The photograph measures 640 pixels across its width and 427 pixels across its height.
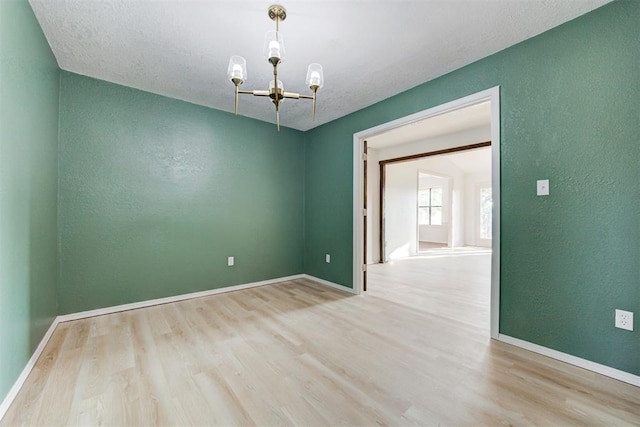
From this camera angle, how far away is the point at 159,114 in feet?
9.89

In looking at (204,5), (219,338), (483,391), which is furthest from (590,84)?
(219,338)

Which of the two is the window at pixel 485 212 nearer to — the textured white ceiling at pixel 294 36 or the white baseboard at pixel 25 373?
the textured white ceiling at pixel 294 36

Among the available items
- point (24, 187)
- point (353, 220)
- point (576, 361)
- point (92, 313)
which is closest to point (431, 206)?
point (353, 220)

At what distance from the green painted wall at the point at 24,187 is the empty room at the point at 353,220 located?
0.08 feet

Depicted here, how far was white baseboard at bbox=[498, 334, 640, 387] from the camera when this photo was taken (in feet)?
5.31

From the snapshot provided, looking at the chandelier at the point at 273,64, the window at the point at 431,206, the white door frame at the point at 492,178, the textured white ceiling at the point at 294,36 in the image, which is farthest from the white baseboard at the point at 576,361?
the window at the point at 431,206

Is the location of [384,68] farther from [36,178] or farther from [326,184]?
Result: [36,178]

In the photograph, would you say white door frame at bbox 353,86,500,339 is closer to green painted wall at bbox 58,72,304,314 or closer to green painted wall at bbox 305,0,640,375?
green painted wall at bbox 305,0,640,375

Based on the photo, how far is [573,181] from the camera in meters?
1.83

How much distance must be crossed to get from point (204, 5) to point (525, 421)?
3041mm

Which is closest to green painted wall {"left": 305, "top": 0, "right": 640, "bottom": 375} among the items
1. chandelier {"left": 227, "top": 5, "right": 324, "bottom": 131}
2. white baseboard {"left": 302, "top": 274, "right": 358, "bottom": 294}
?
A: chandelier {"left": 227, "top": 5, "right": 324, "bottom": 131}

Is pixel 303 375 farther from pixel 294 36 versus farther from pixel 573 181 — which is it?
pixel 294 36

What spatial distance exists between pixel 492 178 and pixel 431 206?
757cm

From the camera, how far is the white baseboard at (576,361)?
162 cm
